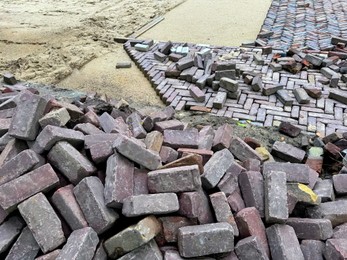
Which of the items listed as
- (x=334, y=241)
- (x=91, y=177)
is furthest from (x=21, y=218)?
(x=334, y=241)

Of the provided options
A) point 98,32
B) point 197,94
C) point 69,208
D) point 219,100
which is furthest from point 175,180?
point 98,32

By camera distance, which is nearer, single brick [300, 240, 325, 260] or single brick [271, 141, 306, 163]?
single brick [300, 240, 325, 260]

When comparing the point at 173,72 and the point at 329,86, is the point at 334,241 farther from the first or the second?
the point at 173,72

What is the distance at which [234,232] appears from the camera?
2.69 m

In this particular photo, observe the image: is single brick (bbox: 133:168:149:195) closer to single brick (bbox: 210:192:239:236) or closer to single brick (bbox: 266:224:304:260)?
single brick (bbox: 210:192:239:236)

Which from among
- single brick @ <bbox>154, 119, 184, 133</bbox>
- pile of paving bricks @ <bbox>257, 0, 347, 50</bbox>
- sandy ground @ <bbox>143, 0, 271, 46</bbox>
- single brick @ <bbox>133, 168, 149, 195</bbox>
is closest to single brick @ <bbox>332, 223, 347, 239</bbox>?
single brick @ <bbox>133, 168, 149, 195</bbox>

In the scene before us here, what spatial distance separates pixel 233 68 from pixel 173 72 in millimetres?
1104

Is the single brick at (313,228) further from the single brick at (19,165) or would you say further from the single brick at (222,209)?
the single brick at (19,165)

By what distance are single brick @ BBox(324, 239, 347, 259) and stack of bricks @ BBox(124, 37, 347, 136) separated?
2.33 meters

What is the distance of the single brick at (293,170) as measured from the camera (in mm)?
3332

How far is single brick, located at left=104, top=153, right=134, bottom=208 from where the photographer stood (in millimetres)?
2654

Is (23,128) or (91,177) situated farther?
(23,128)

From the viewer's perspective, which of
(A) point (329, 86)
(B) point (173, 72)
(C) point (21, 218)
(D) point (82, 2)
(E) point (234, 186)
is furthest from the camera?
(D) point (82, 2)

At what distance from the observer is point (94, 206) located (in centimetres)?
266
